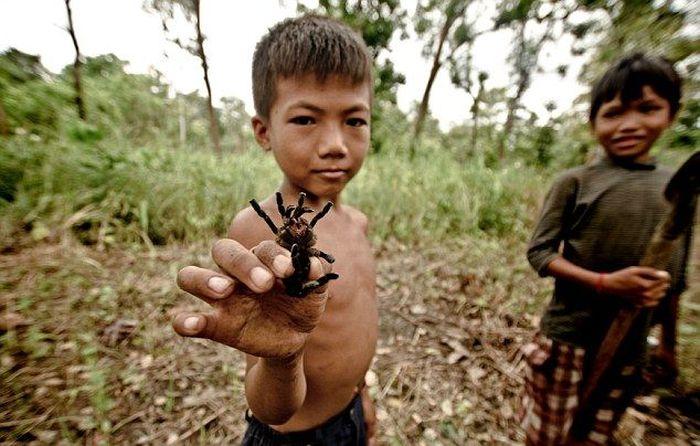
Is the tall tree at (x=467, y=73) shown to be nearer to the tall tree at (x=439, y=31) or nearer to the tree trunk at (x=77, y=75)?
the tall tree at (x=439, y=31)

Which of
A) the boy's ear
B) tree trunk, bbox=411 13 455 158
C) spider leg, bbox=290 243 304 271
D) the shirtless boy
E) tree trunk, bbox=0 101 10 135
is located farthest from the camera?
tree trunk, bbox=411 13 455 158

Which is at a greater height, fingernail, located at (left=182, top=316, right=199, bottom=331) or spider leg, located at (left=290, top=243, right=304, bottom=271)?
spider leg, located at (left=290, top=243, right=304, bottom=271)

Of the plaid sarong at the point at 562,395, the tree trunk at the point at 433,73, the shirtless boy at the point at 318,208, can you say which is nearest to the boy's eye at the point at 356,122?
the shirtless boy at the point at 318,208

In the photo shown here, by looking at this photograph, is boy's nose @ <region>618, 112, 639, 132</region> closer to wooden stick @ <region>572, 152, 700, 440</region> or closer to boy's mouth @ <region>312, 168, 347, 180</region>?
wooden stick @ <region>572, 152, 700, 440</region>

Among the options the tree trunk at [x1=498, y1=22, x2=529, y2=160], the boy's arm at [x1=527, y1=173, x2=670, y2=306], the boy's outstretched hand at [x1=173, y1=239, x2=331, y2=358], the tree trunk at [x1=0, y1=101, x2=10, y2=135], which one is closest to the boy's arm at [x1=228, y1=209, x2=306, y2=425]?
the boy's outstretched hand at [x1=173, y1=239, x2=331, y2=358]

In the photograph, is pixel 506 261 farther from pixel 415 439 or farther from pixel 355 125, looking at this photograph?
pixel 355 125

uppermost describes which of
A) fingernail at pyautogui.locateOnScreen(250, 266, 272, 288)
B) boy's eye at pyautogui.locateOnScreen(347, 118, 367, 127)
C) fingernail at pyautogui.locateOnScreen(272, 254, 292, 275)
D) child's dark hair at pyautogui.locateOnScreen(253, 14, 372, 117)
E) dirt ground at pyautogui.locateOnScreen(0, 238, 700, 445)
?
child's dark hair at pyautogui.locateOnScreen(253, 14, 372, 117)
